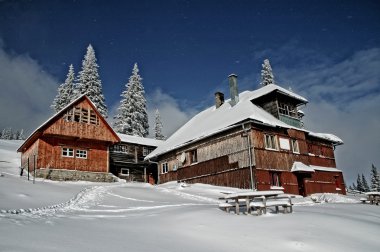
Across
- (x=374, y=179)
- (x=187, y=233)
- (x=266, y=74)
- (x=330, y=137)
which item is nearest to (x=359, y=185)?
(x=374, y=179)

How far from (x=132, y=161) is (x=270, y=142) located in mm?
19471

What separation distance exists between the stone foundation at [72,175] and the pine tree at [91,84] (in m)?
18.6

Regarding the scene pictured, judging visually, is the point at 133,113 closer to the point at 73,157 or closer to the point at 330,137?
the point at 73,157

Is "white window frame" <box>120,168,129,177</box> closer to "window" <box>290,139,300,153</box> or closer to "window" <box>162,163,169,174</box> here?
"window" <box>162,163,169,174</box>

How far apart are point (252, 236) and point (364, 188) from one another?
92717 millimetres

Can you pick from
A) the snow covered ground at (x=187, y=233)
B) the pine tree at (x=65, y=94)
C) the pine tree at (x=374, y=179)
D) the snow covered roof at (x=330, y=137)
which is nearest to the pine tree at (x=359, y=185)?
the pine tree at (x=374, y=179)

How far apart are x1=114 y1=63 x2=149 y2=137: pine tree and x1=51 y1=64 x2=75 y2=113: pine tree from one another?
8.10m

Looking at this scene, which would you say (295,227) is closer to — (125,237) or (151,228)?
(151,228)

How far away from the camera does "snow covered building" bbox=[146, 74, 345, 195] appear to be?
24.8 meters

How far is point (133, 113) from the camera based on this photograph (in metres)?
52.0

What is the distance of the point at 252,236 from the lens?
858 centimetres

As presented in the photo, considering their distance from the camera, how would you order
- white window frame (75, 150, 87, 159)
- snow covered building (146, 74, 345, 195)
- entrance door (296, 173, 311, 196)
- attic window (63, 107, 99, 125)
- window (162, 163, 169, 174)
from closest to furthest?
snow covered building (146, 74, 345, 195)
entrance door (296, 173, 311, 196)
attic window (63, 107, 99, 125)
white window frame (75, 150, 87, 159)
window (162, 163, 169, 174)

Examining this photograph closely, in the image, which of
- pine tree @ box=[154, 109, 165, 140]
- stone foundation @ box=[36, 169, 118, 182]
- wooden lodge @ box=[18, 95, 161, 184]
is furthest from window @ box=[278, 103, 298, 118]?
pine tree @ box=[154, 109, 165, 140]

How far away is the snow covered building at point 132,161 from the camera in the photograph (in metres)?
38.2
